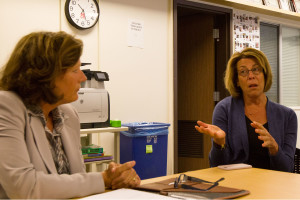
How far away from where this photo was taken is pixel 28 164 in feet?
3.89

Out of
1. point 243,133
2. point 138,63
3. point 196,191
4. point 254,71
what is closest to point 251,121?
point 243,133

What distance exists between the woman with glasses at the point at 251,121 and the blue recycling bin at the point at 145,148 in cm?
118

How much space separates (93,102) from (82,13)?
95cm

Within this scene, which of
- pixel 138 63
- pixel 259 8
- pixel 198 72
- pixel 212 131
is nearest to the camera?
pixel 212 131

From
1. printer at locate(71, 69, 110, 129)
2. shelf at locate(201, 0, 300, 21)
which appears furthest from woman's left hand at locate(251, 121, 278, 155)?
shelf at locate(201, 0, 300, 21)

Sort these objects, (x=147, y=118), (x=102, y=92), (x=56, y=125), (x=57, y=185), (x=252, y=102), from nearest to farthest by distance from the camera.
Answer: (x=57, y=185) → (x=56, y=125) → (x=252, y=102) → (x=102, y=92) → (x=147, y=118)

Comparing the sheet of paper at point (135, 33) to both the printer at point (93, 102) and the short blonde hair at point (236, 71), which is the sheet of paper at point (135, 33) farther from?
the short blonde hair at point (236, 71)

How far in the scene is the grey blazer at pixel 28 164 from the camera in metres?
1.15

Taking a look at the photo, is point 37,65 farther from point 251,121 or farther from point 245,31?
point 245,31

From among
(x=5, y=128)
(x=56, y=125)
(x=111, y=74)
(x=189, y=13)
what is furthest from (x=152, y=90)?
(x=5, y=128)

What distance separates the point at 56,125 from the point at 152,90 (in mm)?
2370

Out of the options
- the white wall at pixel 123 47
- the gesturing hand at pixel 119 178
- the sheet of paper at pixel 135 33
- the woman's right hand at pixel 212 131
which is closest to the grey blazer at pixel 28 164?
the gesturing hand at pixel 119 178

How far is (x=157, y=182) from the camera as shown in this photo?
134 centimetres

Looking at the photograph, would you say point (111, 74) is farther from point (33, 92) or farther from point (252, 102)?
point (33, 92)
